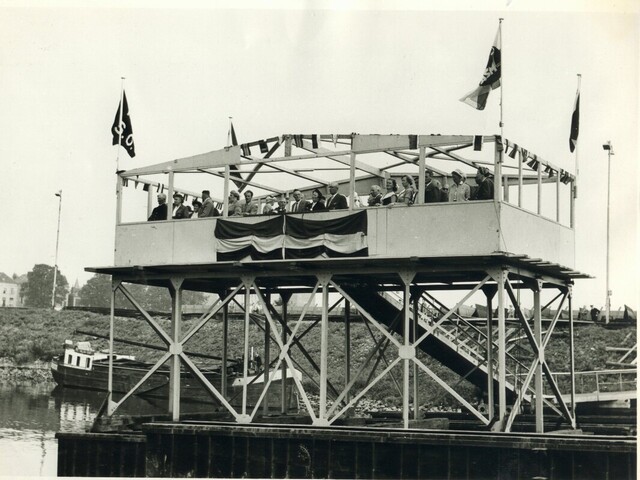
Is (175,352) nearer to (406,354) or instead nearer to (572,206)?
(406,354)

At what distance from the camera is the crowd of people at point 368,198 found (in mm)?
24922

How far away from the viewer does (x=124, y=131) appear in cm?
2938

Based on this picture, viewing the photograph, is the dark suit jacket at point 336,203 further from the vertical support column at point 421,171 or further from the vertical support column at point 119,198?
the vertical support column at point 119,198

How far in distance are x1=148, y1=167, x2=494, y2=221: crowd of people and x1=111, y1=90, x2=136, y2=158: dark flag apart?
1729mm

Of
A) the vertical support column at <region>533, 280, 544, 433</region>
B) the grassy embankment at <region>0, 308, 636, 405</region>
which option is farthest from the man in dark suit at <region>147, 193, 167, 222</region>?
the grassy embankment at <region>0, 308, 636, 405</region>

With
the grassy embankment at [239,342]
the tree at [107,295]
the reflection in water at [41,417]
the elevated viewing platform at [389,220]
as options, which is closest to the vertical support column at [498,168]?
the elevated viewing platform at [389,220]

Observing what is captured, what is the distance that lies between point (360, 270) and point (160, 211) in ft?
23.4

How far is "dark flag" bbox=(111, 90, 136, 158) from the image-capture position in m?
29.3

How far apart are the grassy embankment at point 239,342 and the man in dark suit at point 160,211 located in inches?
666

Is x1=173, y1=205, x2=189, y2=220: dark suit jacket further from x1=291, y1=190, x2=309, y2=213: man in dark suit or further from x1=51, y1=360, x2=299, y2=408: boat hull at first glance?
x1=51, y1=360, x2=299, y2=408: boat hull

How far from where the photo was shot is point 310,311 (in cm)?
7525

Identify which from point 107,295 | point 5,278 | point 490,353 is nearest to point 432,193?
point 490,353

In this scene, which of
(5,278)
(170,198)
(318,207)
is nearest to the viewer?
(318,207)

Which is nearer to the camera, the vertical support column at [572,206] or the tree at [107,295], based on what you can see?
the vertical support column at [572,206]
